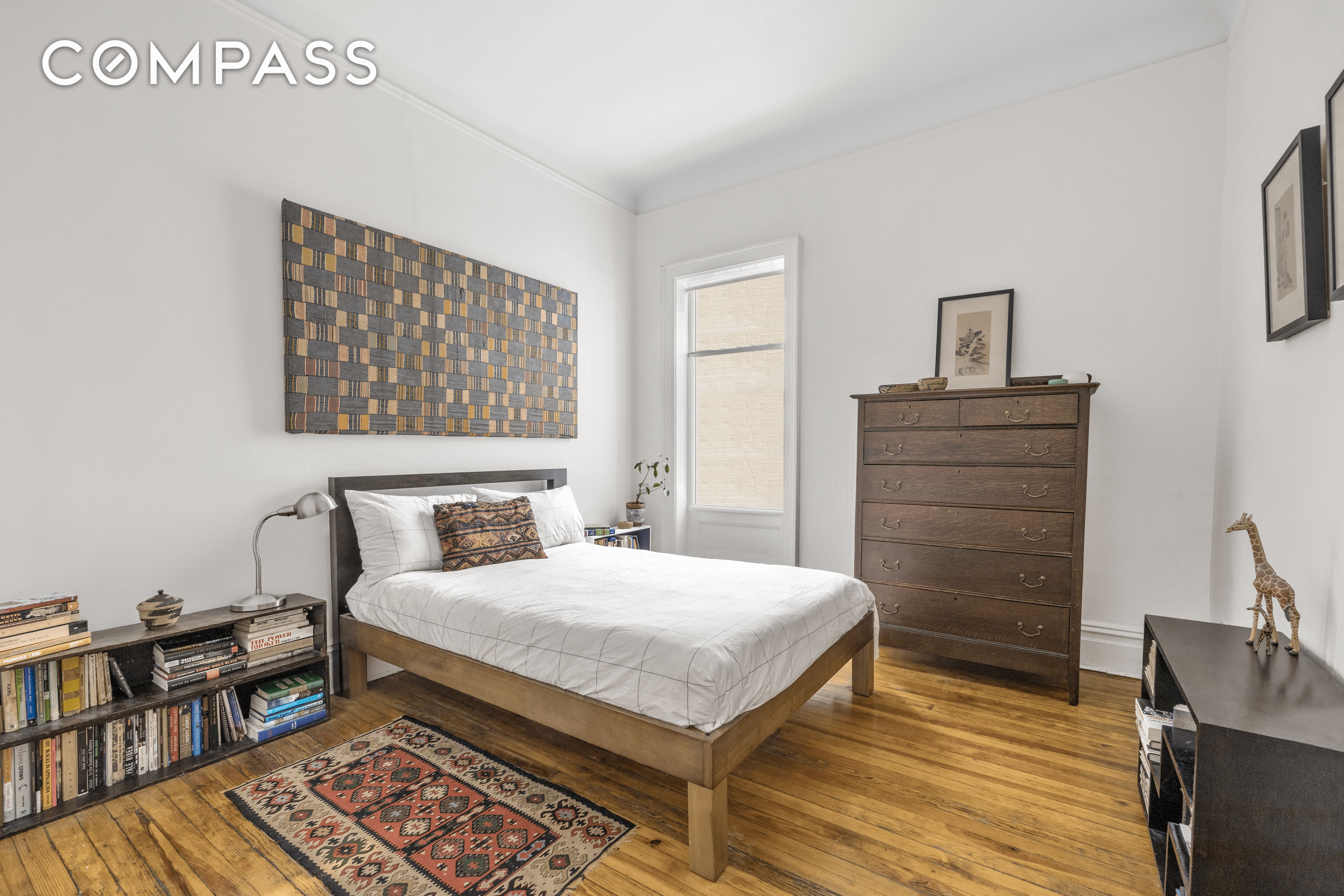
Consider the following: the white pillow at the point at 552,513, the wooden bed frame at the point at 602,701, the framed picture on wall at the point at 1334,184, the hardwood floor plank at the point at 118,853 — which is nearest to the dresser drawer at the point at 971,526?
the wooden bed frame at the point at 602,701

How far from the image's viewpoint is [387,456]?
123 inches

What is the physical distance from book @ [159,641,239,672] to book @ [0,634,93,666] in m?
0.24

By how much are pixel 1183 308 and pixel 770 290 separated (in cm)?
230

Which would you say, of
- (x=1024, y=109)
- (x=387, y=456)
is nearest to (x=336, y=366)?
(x=387, y=456)

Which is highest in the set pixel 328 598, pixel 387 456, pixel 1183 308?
pixel 1183 308

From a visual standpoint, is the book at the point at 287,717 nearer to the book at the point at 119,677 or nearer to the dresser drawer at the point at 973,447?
the book at the point at 119,677

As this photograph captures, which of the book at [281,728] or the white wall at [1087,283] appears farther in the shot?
the white wall at [1087,283]

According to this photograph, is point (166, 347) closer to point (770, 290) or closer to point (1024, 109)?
point (770, 290)

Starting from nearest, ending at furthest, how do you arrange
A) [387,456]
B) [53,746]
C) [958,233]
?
[53,746]
[387,456]
[958,233]

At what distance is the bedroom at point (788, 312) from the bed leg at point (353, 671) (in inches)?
1.8

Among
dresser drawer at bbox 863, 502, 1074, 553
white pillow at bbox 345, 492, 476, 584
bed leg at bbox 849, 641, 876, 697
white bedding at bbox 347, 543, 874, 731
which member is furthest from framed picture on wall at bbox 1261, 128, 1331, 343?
white pillow at bbox 345, 492, 476, 584

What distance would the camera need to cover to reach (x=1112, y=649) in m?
3.08

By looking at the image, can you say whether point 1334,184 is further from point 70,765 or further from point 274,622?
point 70,765

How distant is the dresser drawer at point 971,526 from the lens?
8.92 feet
